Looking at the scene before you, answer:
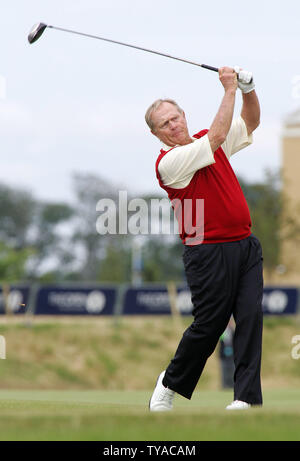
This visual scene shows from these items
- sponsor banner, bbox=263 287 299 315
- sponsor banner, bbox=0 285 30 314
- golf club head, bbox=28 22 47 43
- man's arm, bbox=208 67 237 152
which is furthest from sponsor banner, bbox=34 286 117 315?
man's arm, bbox=208 67 237 152

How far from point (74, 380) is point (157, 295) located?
3.70m

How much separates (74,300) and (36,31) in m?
21.3

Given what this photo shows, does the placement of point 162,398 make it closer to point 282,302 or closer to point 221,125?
point 221,125

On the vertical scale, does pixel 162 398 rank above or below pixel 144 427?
above

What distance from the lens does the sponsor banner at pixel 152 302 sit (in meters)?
29.3

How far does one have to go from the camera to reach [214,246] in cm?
661

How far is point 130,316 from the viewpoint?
29859 mm

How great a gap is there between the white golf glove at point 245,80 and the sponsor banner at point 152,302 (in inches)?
884

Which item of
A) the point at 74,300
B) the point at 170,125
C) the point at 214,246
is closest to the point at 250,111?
the point at 170,125

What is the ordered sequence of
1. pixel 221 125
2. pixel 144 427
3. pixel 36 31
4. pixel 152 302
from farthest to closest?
pixel 152 302 → pixel 36 31 → pixel 221 125 → pixel 144 427

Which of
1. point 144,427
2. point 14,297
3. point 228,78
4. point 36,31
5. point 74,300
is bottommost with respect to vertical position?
point 144,427
